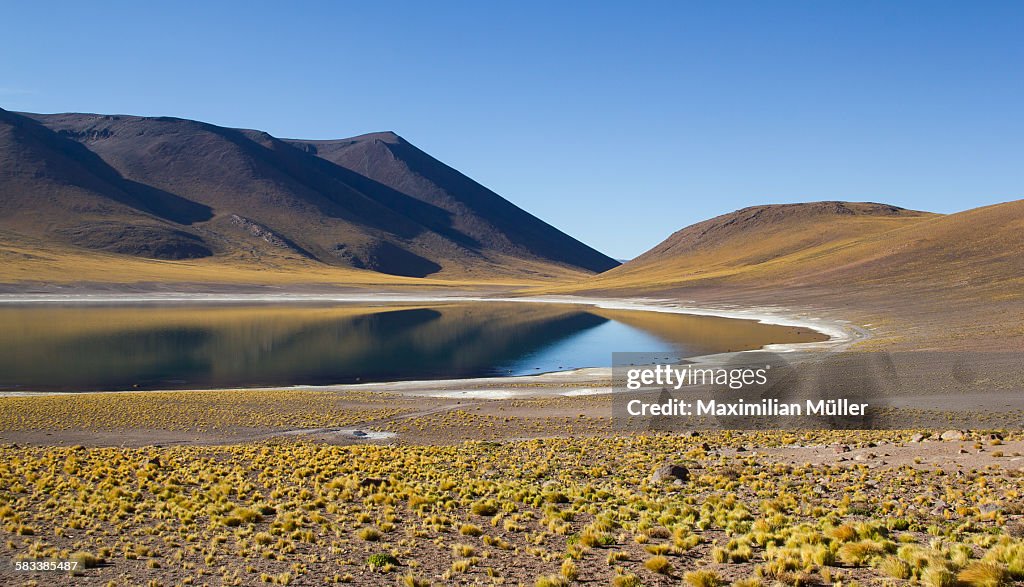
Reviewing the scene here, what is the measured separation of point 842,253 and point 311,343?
91.7 metres

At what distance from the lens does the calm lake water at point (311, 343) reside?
45.8 m

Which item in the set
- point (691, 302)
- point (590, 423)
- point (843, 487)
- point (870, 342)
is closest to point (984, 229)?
point (691, 302)

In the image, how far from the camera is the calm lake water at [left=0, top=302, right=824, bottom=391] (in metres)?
A: 45.8

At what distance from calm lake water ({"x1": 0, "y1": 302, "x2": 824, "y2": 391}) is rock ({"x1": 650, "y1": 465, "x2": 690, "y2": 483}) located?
29904mm

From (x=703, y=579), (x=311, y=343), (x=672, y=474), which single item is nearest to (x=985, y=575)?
(x=703, y=579)

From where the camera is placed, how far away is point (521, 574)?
10.1m

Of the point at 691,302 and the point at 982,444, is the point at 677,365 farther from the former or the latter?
the point at 691,302

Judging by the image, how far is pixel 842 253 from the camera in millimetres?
118062

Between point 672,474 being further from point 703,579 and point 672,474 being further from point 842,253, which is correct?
point 842,253

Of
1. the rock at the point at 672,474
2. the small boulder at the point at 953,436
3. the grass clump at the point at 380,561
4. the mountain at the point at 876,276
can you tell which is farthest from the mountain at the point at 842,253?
the grass clump at the point at 380,561

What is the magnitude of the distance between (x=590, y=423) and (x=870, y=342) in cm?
3120

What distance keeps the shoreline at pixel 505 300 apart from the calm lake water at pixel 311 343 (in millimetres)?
2690

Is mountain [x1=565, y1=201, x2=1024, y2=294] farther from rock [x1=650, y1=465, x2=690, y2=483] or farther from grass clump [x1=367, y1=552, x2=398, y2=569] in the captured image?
grass clump [x1=367, y1=552, x2=398, y2=569]
